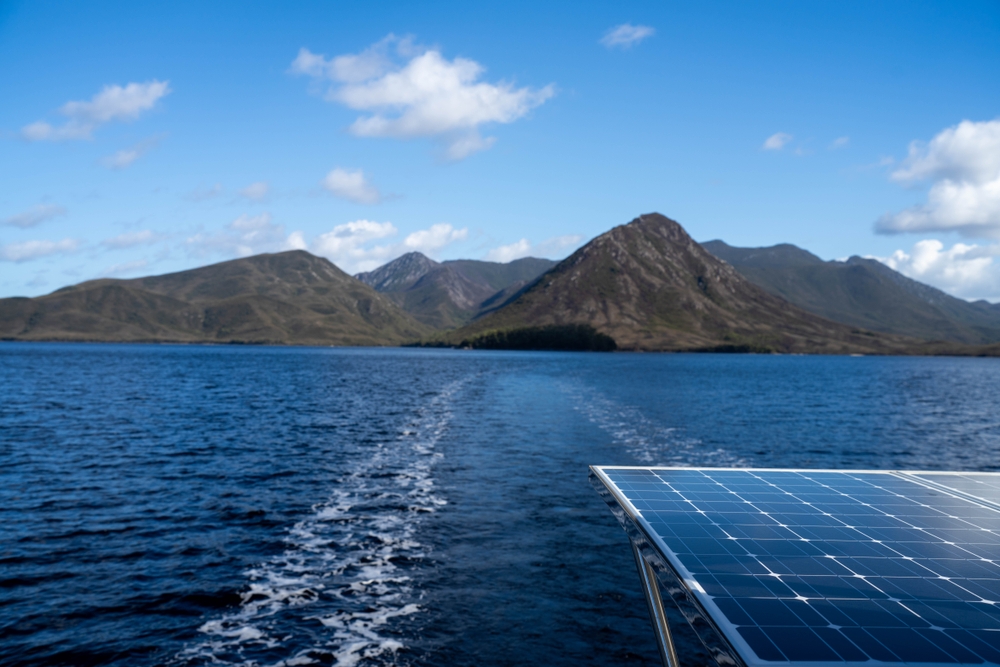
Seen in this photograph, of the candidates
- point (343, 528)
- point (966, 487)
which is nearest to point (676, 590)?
point (966, 487)

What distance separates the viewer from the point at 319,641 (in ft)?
51.0

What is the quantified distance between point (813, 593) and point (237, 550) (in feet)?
68.6

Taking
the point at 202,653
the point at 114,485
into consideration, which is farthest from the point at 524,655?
the point at 114,485

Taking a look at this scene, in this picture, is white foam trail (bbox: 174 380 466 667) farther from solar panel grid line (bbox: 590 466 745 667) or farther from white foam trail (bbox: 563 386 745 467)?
white foam trail (bbox: 563 386 745 467)

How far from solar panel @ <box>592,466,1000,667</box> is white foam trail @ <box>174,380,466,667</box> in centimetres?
809

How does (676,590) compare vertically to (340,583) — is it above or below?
above

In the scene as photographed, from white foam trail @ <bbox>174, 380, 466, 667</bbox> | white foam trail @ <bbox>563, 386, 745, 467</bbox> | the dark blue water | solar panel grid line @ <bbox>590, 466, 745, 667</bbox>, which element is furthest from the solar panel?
white foam trail @ <bbox>563, 386, 745, 467</bbox>

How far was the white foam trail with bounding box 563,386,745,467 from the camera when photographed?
41844 millimetres

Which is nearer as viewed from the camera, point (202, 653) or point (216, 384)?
point (202, 653)

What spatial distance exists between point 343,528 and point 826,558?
808 inches

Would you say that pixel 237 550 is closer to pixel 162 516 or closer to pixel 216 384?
pixel 162 516

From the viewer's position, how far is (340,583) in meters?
19.5

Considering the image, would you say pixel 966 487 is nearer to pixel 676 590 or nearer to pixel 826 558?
pixel 826 558

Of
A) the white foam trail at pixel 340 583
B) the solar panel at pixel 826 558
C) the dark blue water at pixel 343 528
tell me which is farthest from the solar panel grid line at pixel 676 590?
the white foam trail at pixel 340 583
